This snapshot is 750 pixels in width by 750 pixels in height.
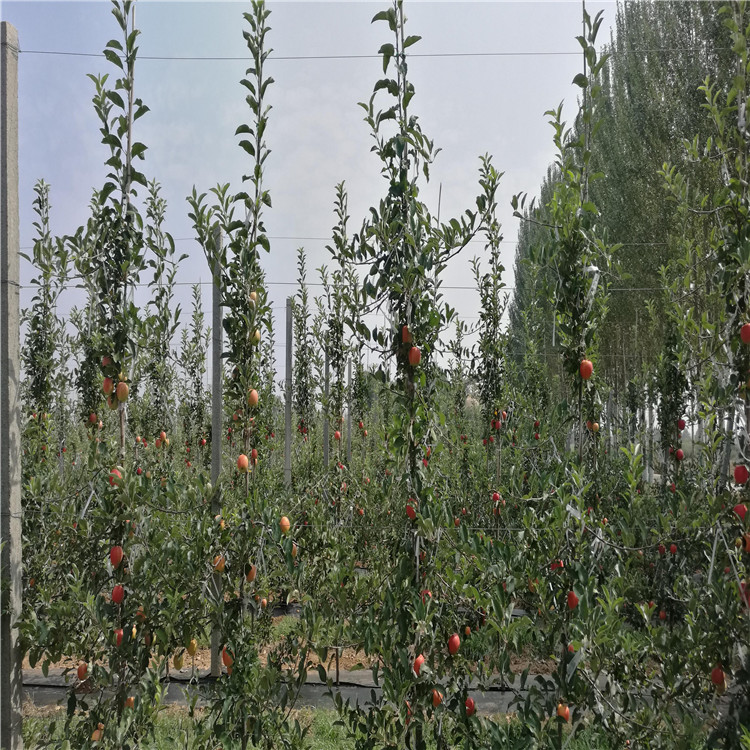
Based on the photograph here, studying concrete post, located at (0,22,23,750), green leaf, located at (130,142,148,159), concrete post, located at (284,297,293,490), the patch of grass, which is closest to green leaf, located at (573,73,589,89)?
green leaf, located at (130,142,148,159)

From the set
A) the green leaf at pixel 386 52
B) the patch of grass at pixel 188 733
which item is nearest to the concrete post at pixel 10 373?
the patch of grass at pixel 188 733

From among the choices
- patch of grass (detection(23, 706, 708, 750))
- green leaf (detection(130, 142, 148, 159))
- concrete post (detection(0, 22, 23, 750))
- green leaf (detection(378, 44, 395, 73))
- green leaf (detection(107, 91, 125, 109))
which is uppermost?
green leaf (detection(378, 44, 395, 73))

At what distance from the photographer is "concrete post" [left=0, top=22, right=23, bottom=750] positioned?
256 centimetres

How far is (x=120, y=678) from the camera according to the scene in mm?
2607

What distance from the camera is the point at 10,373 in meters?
Answer: 2.57

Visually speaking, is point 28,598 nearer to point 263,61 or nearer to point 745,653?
point 263,61

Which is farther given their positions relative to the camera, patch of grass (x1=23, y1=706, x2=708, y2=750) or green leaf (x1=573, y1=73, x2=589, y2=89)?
patch of grass (x1=23, y1=706, x2=708, y2=750)

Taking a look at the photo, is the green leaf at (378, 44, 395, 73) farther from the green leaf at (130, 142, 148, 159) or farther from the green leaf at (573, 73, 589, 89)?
the green leaf at (130, 142, 148, 159)

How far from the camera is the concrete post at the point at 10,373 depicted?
2.56m

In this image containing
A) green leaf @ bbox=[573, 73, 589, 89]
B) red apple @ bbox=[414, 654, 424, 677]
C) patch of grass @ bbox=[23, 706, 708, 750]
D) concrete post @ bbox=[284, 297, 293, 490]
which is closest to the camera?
red apple @ bbox=[414, 654, 424, 677]

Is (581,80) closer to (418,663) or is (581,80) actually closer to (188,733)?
(418,663)

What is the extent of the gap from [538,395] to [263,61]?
693 cm

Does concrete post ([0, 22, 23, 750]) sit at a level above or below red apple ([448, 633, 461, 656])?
above

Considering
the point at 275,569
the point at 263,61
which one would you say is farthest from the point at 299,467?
the point at 263,61
